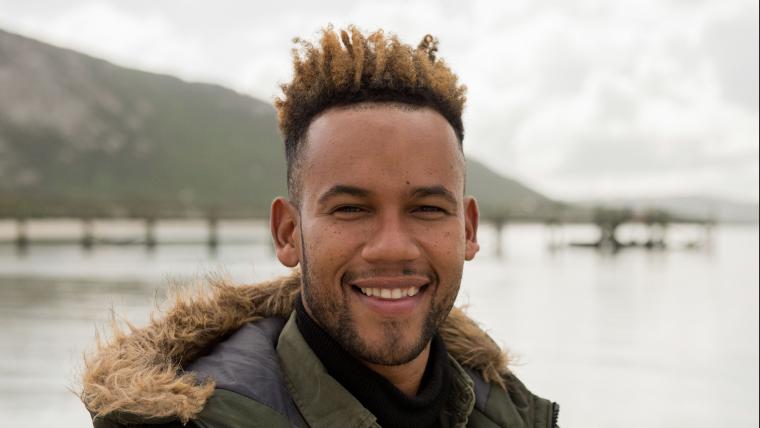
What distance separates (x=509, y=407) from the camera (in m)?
2.40

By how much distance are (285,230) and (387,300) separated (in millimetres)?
386

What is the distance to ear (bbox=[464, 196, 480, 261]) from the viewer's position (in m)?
2.35

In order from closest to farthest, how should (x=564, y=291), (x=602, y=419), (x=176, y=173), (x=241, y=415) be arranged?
1. (x=241, y=415)
2. (x=602, y=419)
3. (x=564, y=291)
4. (x=176, y=173)

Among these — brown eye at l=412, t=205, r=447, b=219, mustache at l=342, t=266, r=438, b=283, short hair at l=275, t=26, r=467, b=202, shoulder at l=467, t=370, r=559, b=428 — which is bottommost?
shoulder at l=467, t=370, r=559, b=428

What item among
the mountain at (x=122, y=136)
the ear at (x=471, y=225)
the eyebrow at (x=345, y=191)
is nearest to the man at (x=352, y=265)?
the eyebrow at (x=345, y=191)

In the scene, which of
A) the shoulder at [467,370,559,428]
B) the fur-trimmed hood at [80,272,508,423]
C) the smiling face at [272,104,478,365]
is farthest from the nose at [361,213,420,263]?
the shoulder at [467,370,559,428]

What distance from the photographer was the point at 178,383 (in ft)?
5.98

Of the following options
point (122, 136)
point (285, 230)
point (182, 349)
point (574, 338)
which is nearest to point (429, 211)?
point (285, 230)

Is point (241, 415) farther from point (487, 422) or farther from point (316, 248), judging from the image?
point (487, 422)

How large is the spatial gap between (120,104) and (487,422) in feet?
600

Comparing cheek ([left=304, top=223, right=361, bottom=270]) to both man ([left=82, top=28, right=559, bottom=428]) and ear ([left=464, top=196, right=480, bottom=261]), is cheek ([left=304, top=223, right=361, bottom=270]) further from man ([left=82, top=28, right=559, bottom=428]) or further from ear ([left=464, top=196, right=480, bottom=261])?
ear ([left=464, top=196, right=480, bottom=261])

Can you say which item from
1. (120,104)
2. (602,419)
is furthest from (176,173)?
(602,419)

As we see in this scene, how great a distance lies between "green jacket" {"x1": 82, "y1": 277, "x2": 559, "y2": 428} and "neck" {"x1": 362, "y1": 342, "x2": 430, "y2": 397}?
14 cm

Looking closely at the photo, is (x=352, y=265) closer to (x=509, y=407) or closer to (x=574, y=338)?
(x=509, y=407)
